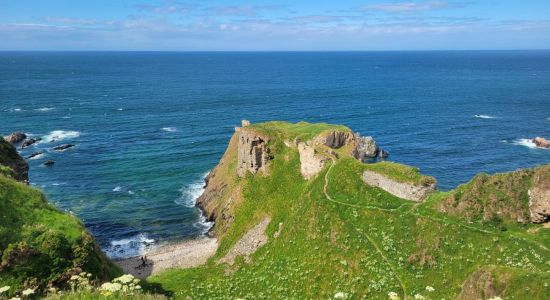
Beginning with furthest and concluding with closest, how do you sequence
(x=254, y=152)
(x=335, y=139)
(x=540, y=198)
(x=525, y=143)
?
1. (x=525, y=143)
2. (x=335, y=139)
3. (x=254, y=152)
4. (x=540, y=198)

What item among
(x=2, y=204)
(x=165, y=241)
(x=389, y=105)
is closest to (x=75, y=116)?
(x=165, y=241)

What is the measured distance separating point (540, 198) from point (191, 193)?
182 feet

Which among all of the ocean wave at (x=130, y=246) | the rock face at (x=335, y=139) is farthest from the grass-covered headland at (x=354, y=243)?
the ocean wave at (x=130, y=246)

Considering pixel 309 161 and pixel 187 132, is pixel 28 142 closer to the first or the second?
pixel 187 132

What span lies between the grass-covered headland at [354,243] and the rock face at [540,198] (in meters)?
0.13

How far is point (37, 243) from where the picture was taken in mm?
33156

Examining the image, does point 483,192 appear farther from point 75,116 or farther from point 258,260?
point 75,116

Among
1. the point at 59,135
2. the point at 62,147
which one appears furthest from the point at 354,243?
the point at 59,135

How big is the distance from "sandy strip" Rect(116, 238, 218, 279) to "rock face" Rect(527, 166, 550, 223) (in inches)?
1441

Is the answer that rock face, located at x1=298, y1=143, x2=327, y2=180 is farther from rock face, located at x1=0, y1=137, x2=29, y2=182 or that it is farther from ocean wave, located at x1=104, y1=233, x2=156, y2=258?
rock face, located at x1=0, y1=137, x2=29, y2=182

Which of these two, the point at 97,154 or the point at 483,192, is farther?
the point at 97,154

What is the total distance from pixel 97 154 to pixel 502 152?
285 feet

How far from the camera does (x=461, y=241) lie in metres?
39.8

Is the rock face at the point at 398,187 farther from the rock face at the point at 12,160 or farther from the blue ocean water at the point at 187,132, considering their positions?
the rock face at the point at 12,160
